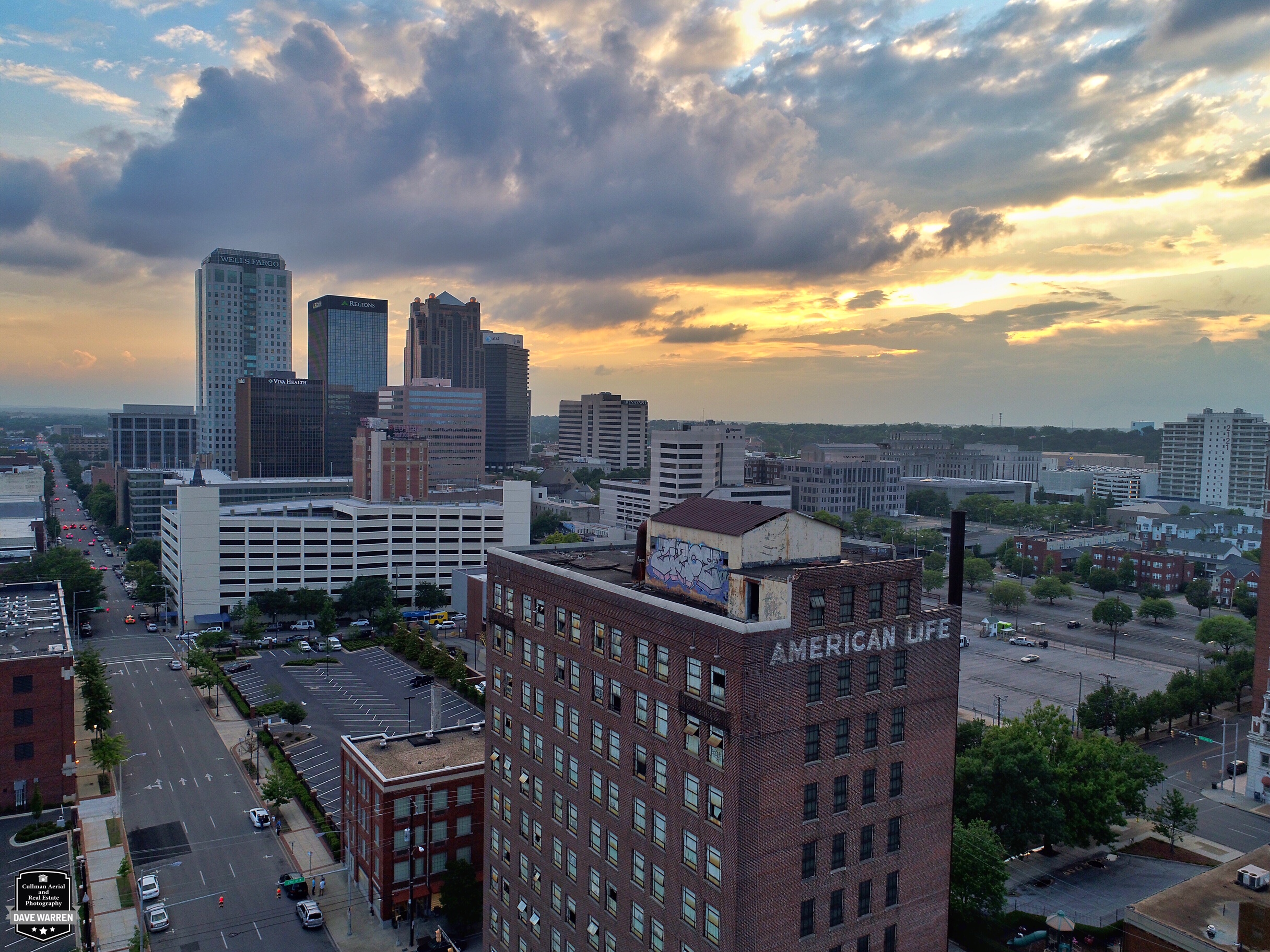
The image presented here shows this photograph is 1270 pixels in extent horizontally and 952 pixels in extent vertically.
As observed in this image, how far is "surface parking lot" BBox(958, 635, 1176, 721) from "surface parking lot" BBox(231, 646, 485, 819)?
55951 mm

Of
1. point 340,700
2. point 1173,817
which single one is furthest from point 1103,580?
point 340,700

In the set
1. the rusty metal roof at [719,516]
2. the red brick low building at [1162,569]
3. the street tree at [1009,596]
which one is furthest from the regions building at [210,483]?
the red brick low building at [1162,569]

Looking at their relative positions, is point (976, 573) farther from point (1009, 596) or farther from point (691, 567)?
point (691, 567)

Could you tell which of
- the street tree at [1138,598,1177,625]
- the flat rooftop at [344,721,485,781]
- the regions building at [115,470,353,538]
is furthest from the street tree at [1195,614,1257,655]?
the regions building at [115,470,353,538]

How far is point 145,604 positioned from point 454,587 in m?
51.9

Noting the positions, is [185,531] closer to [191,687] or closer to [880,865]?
[191,687]

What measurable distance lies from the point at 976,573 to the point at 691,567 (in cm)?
13921

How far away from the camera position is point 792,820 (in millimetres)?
31016

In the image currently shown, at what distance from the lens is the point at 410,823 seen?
2100 inches

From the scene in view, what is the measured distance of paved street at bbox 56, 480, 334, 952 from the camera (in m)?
51.4

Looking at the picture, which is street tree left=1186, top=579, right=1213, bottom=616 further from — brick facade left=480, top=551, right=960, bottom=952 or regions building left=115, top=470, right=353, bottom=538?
regions building left=115, top=470, right=353, bottom=538

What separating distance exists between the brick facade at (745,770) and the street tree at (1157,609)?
117 metres

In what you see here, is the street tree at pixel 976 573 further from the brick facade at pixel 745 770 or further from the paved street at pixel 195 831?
the brick facade at pixel 745 770

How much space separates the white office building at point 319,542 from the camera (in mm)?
126312
